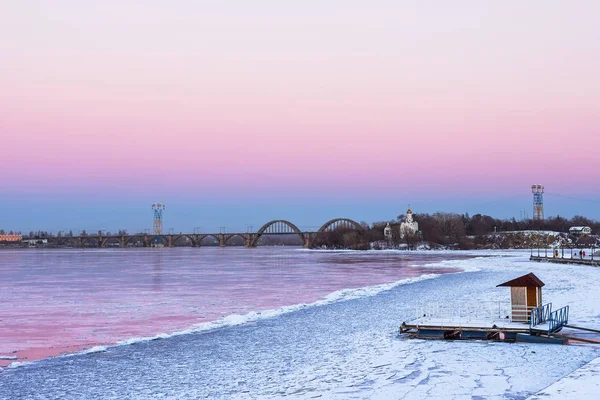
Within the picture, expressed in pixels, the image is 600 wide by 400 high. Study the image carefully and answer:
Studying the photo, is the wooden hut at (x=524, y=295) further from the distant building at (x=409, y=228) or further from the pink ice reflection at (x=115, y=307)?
the distant building at (x=409, y=228)

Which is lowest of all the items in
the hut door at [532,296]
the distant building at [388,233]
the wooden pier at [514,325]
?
the wooden pier at [514,325]

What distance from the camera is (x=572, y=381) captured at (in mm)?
12648

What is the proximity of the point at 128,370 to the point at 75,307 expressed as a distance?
54.3 ft

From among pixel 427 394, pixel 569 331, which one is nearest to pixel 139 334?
pixel 427 394

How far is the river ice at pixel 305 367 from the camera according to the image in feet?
44.2

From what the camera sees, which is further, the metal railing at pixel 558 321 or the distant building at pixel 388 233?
the distant building at pixel 388 233

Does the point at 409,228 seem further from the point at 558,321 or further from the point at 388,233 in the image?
the point at 558,321

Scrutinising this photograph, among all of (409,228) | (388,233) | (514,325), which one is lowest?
(514,325)

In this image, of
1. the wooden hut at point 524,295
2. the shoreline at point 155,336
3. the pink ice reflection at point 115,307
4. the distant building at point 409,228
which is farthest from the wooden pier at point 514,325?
the distant building at point 409,228

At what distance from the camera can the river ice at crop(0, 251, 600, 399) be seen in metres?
13.5

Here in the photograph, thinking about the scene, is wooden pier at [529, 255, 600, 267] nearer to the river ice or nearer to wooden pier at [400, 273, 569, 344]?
the river ice

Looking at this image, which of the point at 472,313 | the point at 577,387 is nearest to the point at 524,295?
the point at 472,313

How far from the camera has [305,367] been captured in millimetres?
16047

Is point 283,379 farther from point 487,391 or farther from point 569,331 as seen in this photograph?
point 569,331
